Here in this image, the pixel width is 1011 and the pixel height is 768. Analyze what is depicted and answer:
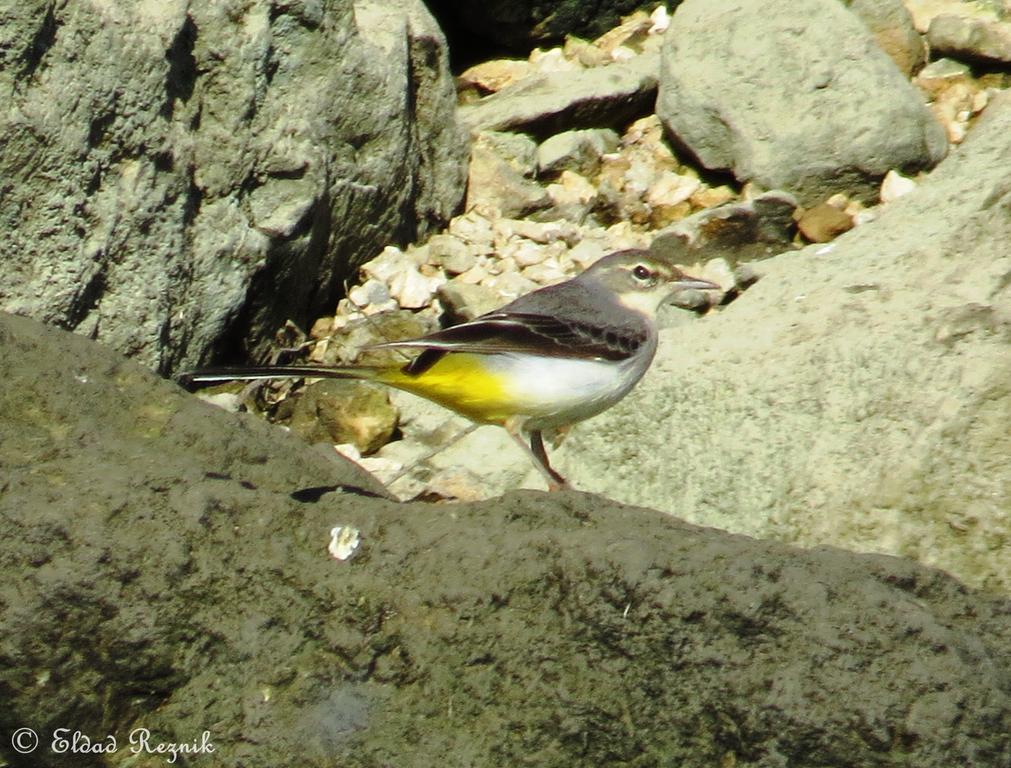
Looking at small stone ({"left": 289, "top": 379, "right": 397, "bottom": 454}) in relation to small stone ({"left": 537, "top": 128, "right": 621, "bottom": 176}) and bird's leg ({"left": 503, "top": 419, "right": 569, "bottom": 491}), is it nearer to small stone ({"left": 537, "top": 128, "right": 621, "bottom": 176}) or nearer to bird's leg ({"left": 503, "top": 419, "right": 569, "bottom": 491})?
bird's leg ({"left": 503, "top": 419, "right": 569, "bottom": 491})

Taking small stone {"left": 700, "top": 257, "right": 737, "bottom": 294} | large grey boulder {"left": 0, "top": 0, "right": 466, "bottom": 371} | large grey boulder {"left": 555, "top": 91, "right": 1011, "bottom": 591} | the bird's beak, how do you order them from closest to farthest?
large grey boulder {"left": 555, "top": 91, "right": 1011, "bottom": 591}
large grey boulder {"left": 0, "top": 0, "right": 466, "bottom": 371}
the bird's beak
small stone {"left": 700, "top": 257, "right": 737, "bottom": 294}

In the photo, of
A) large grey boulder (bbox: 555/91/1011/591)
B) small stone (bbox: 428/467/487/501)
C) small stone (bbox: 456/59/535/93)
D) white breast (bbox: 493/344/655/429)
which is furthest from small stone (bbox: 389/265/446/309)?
white breast (bbox: 493/344/655/429)

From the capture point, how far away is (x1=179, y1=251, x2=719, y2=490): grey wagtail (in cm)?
730

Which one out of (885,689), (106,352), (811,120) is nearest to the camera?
(885,689)

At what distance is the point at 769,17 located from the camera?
1063 centimetres

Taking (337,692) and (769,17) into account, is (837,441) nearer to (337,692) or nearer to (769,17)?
(337,692)

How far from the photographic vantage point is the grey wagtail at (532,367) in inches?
288

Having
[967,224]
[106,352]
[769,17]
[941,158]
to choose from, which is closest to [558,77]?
[769,17]

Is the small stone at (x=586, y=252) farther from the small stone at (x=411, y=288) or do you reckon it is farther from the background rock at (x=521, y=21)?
the background rock at (x=521, y=21)

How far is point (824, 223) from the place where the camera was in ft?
32.7

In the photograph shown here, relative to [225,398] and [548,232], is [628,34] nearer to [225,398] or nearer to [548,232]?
[548,232]

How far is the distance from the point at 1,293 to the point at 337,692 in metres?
3.35

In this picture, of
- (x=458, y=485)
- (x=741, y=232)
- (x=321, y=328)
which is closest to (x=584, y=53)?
(x=741, y=232)

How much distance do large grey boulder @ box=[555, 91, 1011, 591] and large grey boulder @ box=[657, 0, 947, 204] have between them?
1.51 meters
